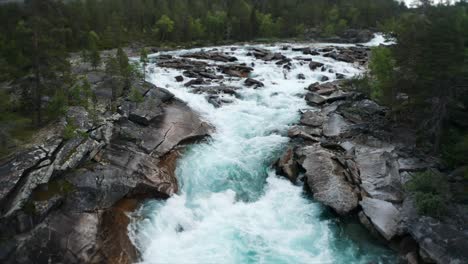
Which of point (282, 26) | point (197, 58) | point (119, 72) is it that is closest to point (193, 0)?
point (282, 26)

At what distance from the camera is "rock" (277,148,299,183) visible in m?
19.2

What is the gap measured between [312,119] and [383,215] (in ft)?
37.8

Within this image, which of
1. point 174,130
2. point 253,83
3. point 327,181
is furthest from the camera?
point 253,83

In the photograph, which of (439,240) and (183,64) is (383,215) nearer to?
(439,240)

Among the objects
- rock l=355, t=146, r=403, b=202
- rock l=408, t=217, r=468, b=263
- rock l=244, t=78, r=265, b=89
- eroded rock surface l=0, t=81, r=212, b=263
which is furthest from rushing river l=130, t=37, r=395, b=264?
rock l=244, t=78, r=265, b=89

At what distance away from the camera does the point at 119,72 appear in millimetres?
25719

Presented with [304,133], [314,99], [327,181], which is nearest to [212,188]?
[327,181]

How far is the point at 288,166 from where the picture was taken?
19.6m

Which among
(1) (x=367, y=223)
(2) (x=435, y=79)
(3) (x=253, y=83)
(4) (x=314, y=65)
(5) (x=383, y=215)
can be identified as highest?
(2) (x=435, y=79)

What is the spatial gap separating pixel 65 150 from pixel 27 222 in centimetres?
426

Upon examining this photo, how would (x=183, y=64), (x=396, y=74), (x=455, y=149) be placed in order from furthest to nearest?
(x=183, y=64) → (x=396, y=74) → (x=455, y=149)

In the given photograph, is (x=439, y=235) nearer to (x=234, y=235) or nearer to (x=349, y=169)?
(x=349, y=169)

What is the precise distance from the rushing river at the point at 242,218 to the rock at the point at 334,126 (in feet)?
10.2

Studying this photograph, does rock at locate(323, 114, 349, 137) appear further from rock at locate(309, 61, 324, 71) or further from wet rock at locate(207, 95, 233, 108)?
rock at locate(309, 61, 324, 71)
